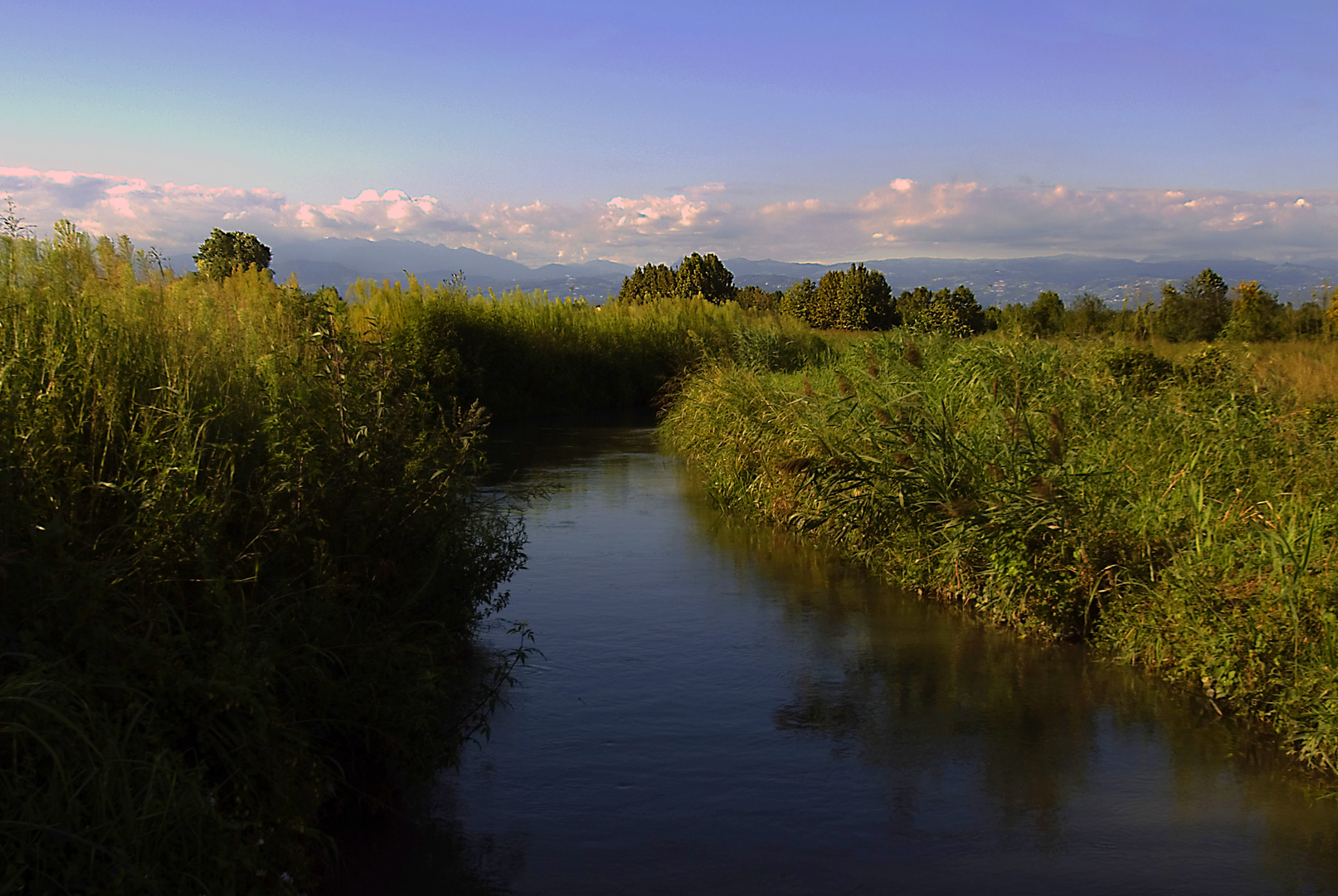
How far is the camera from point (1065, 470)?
7.65 m

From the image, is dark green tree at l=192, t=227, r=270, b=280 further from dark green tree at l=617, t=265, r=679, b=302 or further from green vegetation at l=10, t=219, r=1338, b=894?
green vegetation at l=10, t=219, r=1338, b=894

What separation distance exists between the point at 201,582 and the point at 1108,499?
6.00 m

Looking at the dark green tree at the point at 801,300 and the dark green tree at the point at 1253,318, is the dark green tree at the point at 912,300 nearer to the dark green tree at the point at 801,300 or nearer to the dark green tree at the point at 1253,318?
the dark green tree at the point at 801,300

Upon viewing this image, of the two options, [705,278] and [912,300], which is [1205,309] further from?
[705,278]

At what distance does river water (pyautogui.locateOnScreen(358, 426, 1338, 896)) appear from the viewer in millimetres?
4719

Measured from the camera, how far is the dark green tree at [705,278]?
199 ft

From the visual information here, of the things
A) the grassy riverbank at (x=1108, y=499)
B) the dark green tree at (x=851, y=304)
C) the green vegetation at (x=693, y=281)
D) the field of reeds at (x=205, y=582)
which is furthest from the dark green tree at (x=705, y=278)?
the field of reeds at (x=205, y=582)

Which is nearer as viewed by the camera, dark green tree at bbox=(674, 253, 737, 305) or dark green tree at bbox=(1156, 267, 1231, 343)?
dark green tree at bbox=(1156, 267, 1231, 343)

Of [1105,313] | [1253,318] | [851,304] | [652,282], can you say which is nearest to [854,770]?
[1253,318]

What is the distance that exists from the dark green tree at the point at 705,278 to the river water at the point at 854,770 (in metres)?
52.6

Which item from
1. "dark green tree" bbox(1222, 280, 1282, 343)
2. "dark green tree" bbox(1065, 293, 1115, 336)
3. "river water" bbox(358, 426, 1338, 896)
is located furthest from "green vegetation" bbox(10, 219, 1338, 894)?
"dark green tree" bbox(1065, 293, 1115, 336)

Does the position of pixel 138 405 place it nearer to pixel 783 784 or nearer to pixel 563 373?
pixel 783 784

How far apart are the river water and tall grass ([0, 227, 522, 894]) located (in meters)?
0.69

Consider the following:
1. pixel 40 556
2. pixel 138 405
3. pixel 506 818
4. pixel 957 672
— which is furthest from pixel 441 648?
pixel 957 672
